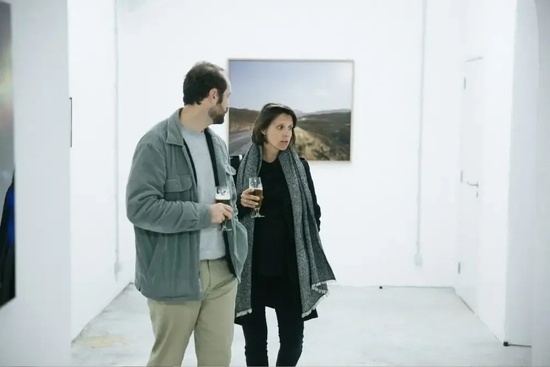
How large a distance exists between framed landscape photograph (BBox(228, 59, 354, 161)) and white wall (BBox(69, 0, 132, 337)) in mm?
1094

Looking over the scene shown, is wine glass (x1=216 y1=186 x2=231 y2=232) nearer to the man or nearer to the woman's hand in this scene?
the man

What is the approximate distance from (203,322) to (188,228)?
0.41 meters

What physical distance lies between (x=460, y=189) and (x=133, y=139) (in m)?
2.85

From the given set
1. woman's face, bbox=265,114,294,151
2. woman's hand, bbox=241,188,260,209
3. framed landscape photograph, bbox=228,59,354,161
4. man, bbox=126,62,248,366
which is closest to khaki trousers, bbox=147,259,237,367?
man, bbox=126,62,248,366

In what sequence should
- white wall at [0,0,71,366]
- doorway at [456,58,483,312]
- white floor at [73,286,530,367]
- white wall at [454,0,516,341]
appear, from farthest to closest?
doorway at [456,58,483,312] < white wall at [454,0,516,341] < white floor at [73,286,530,367] < white wall at [0,0,71,366]

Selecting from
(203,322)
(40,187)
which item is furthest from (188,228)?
(40,187)

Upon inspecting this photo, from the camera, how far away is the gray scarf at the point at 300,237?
3295 millimetres

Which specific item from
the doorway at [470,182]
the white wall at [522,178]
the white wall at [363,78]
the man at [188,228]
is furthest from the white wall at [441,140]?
the man at [188,228]

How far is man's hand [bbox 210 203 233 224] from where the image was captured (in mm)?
2695

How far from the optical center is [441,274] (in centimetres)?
671

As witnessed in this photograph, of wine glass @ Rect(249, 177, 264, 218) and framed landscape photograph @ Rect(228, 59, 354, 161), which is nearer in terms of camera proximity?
wine glass @ Rect(249, 177, 264, 218)

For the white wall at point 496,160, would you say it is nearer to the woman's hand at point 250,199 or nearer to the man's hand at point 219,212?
the woman's hand at point 250,199

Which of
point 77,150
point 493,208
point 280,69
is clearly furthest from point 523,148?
point 77,150

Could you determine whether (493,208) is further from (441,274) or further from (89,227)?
(89,227)
